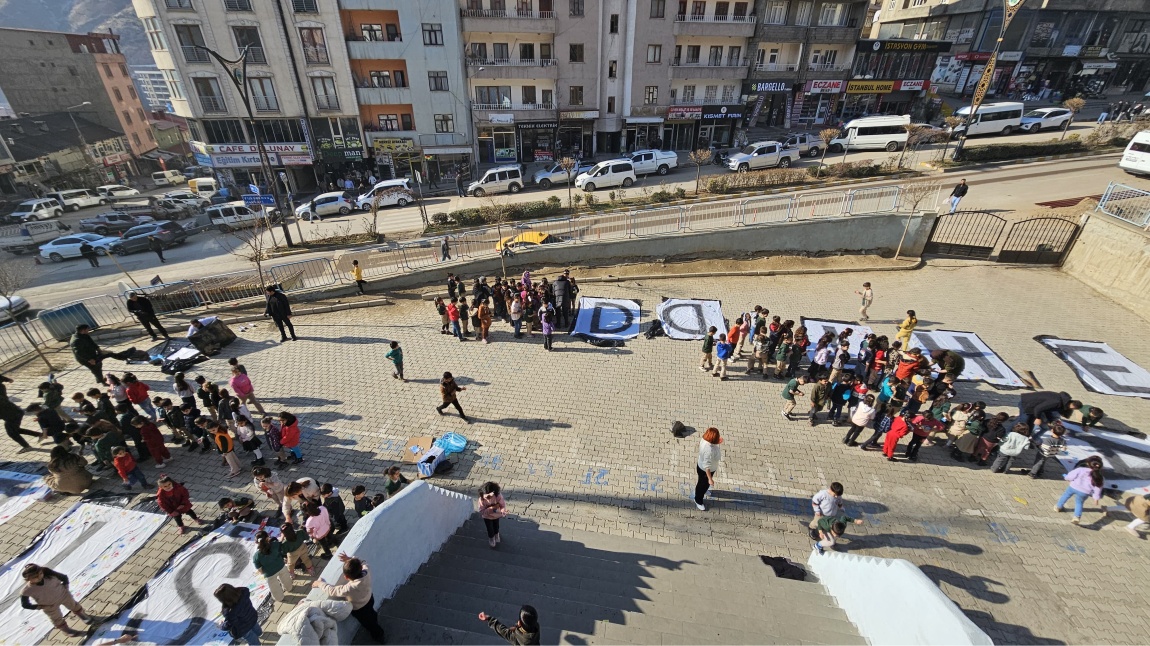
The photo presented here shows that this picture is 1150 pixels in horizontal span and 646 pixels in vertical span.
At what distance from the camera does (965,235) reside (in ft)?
59.3

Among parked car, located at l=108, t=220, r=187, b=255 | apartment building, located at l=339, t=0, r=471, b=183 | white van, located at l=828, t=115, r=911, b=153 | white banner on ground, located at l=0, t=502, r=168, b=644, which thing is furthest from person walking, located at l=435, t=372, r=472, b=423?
white van, located at l=828, t=115, r=911, b=153

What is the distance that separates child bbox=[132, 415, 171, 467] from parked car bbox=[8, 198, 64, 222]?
125ft

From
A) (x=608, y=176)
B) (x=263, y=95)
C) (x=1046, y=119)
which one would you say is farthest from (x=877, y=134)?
(x=263, y=95)

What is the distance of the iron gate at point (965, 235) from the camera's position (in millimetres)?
17516

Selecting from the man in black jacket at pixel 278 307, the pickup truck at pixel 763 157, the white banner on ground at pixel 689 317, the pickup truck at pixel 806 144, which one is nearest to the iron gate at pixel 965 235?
the white banner on ground at pixel 689 317

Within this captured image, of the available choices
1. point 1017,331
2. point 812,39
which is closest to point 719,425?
point 1017,331

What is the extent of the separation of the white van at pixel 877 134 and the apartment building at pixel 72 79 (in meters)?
65.9

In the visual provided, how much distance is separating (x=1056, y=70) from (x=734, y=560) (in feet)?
196

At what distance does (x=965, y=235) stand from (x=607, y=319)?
49.0 feet

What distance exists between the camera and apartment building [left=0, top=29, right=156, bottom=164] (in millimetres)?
46406

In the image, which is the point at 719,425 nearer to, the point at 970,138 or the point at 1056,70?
the point at 970,138

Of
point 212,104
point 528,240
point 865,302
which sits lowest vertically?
point 865,302

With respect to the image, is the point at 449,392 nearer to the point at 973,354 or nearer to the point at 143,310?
the point at 143,310

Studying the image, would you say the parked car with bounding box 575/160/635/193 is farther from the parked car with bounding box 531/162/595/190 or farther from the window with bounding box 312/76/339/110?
the window with bounding box 312/76/339/110
